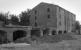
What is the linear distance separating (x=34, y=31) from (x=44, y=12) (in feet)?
28.0

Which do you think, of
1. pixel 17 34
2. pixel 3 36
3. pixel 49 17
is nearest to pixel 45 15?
pixel 49 17

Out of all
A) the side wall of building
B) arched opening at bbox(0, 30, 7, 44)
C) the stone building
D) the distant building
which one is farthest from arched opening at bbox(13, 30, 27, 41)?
the side wall of building

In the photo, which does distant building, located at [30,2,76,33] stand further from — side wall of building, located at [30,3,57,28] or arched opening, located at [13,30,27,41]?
arched opening, located at [13,30,27,41]

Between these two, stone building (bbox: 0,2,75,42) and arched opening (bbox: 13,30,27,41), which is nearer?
arched opening (bbox: 13,30,27,41)

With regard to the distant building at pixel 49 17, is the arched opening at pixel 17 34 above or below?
below

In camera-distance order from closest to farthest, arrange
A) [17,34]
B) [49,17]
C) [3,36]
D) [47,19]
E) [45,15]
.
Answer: [3,36]
[17,34]
[47,19]
[49,17]
[45,15]

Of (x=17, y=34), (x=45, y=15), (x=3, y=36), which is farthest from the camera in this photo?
(x=45, y=15)

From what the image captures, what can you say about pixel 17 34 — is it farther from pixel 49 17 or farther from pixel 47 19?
pixel 49 17

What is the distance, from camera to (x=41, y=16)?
127ft

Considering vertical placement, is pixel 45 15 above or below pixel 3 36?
above

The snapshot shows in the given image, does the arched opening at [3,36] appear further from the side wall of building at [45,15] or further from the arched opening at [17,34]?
the side wall of building at [45,15]

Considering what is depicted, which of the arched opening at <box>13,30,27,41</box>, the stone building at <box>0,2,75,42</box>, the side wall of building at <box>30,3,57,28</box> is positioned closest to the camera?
the arched opening at <box>13,30,27,41</box>

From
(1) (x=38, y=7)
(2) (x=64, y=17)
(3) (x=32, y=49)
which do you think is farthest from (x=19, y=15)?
(3) (x=32, y=49)

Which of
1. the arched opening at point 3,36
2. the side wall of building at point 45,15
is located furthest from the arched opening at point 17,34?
the side wall of building at point 45,15
